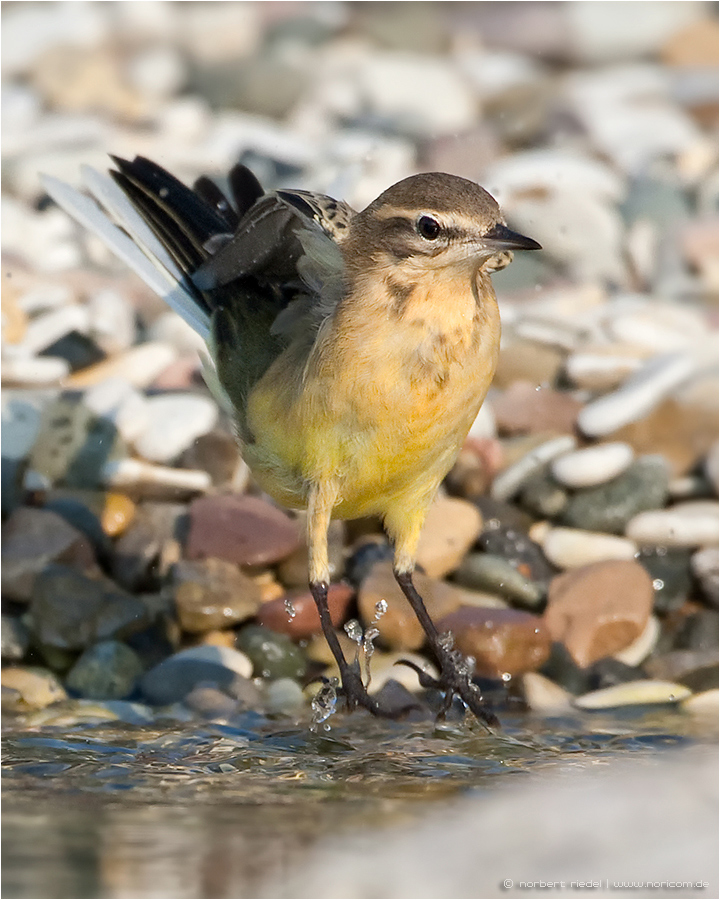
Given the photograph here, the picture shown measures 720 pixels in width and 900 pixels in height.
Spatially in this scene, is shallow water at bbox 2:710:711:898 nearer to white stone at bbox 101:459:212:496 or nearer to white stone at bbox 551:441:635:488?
white stone at bbox 551:441:635:488

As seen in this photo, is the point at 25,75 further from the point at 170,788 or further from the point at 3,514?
the point at 170,788

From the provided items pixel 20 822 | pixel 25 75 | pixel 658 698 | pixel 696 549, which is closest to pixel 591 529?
pixel 696 549

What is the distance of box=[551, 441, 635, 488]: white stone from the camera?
7.48 meters

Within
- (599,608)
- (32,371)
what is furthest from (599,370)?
(32,371)

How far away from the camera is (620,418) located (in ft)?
26.0

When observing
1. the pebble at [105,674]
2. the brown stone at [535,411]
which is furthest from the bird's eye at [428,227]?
the brown stone at [535,411]

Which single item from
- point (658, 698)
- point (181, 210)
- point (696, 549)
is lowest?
point (658, 698)

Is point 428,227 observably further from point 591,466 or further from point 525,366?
point 525,366

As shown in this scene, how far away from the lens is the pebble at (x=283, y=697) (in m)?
6.23

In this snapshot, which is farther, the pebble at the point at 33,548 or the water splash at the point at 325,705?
the pebble at the point at 33,548

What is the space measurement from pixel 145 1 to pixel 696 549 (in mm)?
9560

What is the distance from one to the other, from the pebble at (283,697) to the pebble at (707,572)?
215 cm

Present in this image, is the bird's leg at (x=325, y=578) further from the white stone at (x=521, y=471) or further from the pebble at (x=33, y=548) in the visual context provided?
the white stone at (x=521, y=471)

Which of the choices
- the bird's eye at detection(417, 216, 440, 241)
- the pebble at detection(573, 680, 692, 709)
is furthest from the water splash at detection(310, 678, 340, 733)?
the bird's eye at detection(417, 216, 440, 241)
